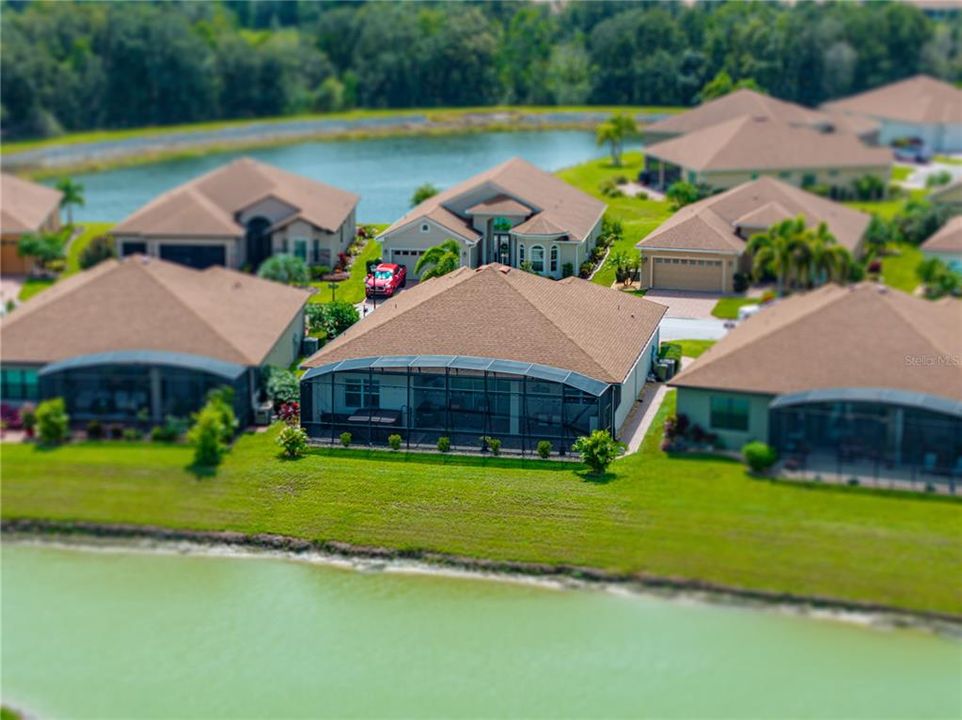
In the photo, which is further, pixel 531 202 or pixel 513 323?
pixel 531 202

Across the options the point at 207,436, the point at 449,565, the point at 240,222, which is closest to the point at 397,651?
the point at 449,565

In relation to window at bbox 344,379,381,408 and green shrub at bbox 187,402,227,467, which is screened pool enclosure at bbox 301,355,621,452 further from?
green shrub at bbox 187,402,227,467

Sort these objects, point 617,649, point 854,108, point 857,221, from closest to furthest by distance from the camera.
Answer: point 617,649 < point 857,221 < point 854,108

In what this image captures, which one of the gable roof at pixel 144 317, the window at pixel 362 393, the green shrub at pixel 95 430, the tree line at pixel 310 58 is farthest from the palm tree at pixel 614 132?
the green shrub at pixel 95 430

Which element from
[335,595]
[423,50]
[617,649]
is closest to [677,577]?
[617,649]

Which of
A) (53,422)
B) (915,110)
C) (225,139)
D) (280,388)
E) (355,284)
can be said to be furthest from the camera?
(915,110)

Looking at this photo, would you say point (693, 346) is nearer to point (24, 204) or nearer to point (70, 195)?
point (24, 204)

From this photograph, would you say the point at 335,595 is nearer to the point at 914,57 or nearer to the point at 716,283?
the point at 716,283
